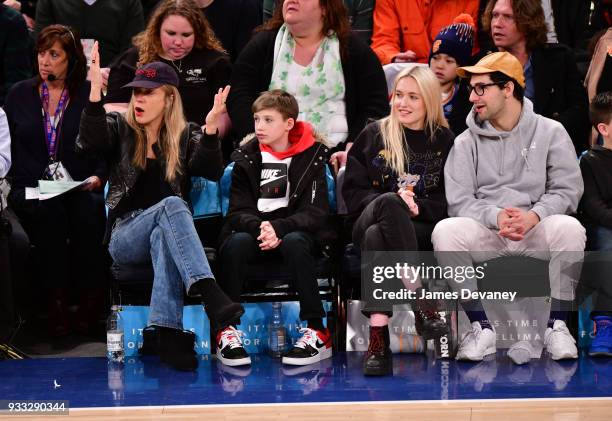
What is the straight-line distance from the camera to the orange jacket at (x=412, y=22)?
22.0 ft

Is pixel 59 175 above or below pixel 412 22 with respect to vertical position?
below

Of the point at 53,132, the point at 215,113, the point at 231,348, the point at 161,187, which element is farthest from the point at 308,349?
the point at 53,132

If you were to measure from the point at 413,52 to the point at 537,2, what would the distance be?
807mm

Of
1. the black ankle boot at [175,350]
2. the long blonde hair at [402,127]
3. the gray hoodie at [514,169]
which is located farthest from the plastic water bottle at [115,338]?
the gray hoodie at [514,169]

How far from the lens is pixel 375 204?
505 cm

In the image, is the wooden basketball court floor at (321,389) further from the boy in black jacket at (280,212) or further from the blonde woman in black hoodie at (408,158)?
the blonde woman in black hoodie at (408,158)

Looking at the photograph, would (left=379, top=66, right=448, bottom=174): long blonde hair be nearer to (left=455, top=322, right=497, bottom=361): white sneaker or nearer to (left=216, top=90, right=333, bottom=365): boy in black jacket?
(left=216, top=90, right=333, bottom=365): boy in black jacket

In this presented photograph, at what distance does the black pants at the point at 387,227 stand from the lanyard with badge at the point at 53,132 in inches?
71.1

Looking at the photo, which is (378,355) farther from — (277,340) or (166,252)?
(166,252)

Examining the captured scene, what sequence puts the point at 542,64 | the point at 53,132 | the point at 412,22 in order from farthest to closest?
the point at 412,22
the point at 542,64
the point at 53,132

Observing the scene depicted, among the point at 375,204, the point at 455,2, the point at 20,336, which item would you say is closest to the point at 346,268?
the point at 375,204

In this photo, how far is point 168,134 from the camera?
538 cm

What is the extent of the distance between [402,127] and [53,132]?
197 cm

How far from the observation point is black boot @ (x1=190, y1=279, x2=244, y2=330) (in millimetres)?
4891
